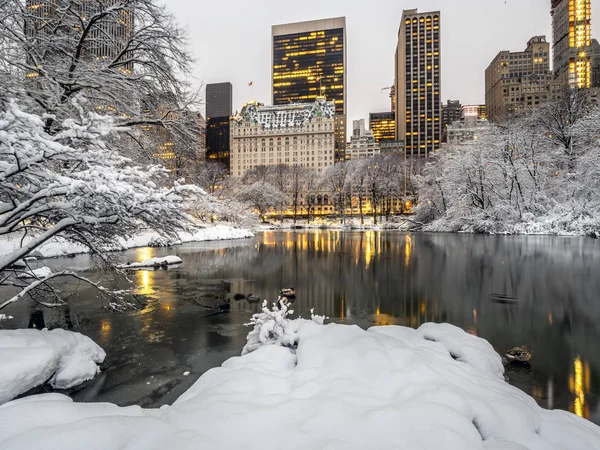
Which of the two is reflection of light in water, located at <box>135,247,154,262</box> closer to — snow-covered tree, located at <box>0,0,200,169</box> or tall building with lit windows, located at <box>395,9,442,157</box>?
snow-covered tree, located at <box>0,0,200,169</box>

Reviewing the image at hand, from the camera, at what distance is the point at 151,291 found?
12602 millimetres

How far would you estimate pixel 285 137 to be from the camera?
5231 inches

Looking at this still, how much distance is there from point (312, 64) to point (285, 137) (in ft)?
293

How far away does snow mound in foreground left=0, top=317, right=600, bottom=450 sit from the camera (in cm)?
296

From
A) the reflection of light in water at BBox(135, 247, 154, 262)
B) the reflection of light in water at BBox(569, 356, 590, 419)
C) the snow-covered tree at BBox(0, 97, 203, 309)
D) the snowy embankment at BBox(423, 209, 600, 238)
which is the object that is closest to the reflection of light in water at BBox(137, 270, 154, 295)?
the reflection of light in water at BBox(135, 247, 154, 262)

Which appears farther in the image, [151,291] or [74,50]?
[151,291]

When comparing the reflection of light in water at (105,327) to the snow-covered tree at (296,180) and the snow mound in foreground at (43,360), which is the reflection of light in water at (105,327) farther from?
the snow-covered tree at (296,180)

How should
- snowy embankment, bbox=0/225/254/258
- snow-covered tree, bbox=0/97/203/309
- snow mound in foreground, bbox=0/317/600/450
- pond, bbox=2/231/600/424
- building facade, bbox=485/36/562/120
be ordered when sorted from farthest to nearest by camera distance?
1. building facade, bbox=485/36/562/120
2. snowy embankment, bbox=0/225/254/258
3. pond, bbox=2/231/600/424
4. snow-covered tree, bbox=0/97/203/309
5. snow mound in foreground, bbox=0/317/600/450

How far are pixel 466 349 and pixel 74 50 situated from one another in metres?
11.1

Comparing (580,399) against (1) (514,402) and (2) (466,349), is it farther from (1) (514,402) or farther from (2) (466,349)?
(1) (514,402)

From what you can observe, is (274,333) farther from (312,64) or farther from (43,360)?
(312,64)

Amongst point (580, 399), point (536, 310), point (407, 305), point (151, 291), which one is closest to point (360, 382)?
point (580, 399)

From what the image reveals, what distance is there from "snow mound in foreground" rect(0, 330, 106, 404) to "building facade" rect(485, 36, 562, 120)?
14279cm

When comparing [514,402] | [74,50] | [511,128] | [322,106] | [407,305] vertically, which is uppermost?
[322,106]
